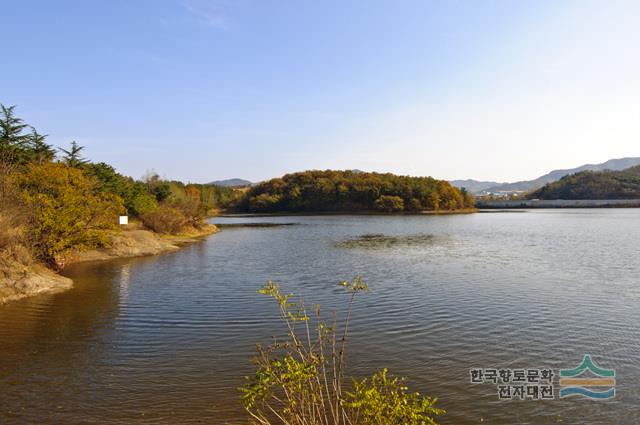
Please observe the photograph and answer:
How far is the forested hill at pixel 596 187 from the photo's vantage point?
12875 cm

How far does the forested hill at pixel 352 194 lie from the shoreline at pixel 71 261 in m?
75.2

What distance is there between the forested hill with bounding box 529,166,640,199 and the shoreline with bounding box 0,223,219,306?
13281 centimetres

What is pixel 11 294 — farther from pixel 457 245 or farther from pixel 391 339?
pixel 457 245

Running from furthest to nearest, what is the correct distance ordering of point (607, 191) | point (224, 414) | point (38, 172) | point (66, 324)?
point (607, 191) → point (38, 172) → point (66, 324) → point (224, 414)

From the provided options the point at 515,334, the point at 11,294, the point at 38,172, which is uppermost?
the point at 38,172

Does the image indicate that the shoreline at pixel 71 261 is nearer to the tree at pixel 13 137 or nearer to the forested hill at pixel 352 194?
the tree at pixel 13 137

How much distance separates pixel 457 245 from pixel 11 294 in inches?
1093

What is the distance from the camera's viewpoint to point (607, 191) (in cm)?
13150

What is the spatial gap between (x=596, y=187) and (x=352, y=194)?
81205mm

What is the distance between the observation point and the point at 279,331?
11.3 m

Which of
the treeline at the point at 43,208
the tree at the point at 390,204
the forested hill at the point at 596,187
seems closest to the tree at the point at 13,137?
the treeline at the point at 43,208

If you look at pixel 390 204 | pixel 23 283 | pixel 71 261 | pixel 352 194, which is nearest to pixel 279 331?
pixel 23 283

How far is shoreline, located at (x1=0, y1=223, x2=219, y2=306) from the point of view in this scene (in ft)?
47.6

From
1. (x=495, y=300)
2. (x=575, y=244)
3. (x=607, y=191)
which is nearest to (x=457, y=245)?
(x=575, y=244)
